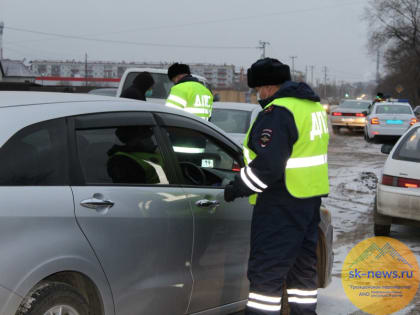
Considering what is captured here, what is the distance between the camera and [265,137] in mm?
3656

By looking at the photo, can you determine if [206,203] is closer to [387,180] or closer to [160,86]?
[387,180]

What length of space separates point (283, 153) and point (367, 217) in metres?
6.12

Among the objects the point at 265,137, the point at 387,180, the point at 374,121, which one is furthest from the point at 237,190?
the point at 374,121

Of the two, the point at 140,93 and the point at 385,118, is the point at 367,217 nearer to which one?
Answer: the point at 140,93

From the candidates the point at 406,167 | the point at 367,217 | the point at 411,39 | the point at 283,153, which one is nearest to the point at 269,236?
the point at 283,153

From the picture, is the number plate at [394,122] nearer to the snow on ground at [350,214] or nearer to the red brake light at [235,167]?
the snow on ground at [350,214]

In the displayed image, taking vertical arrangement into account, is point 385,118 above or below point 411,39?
below

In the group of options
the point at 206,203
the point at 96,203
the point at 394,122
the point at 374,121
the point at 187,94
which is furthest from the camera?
the point at 374,121

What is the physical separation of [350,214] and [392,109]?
15.3 meters

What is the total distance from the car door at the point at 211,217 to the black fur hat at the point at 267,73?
25.1 inches

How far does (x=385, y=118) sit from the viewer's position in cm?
2269

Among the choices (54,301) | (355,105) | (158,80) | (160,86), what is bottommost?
(54,301)

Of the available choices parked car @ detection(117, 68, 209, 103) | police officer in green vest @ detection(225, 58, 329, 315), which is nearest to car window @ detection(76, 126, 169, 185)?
police officer in green vest @ detection(225, 58, 329, 315)

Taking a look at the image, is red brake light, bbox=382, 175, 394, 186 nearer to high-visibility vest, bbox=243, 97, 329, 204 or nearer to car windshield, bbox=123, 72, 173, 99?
high-visibility vest, bbox=243, 97, 329, 204
